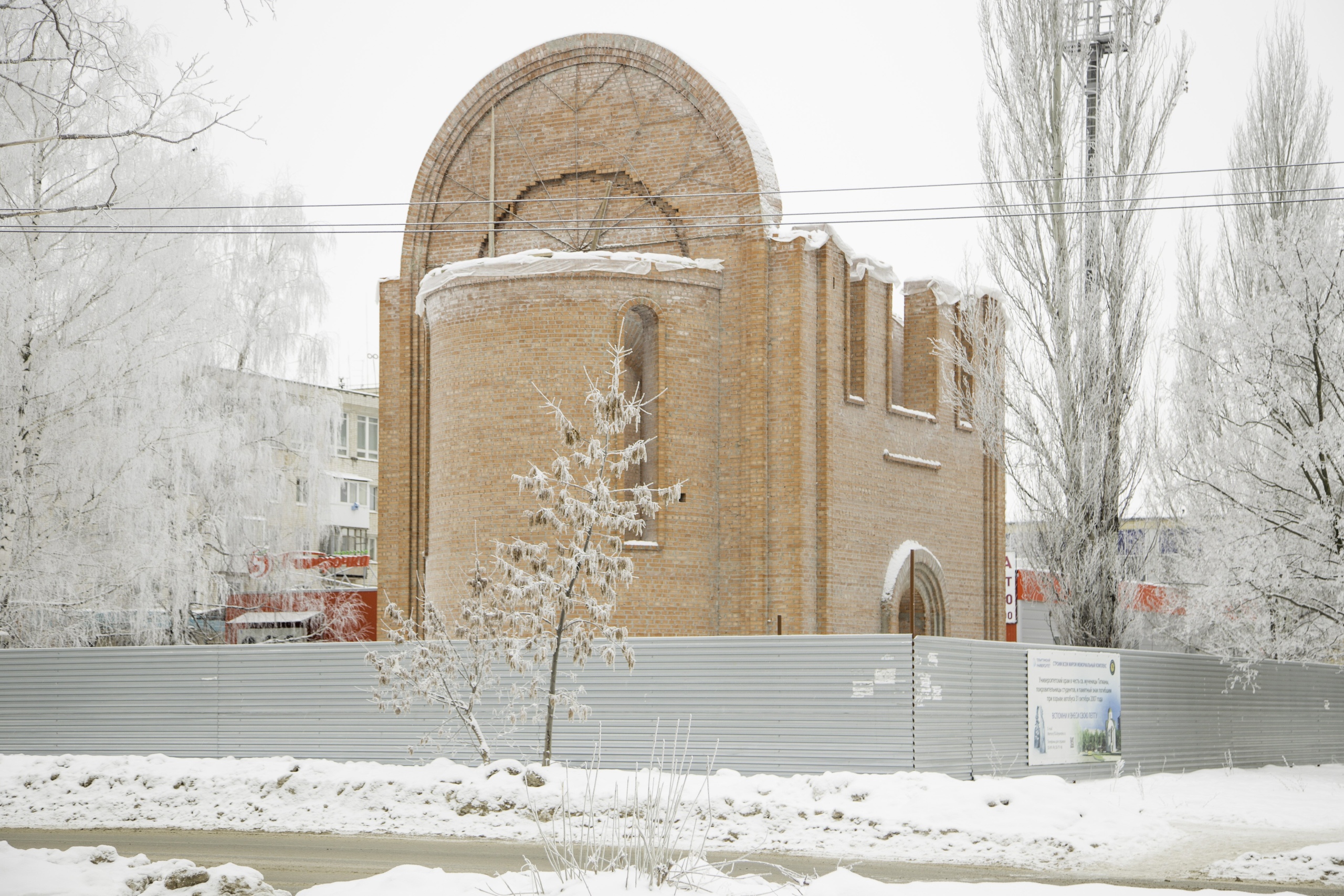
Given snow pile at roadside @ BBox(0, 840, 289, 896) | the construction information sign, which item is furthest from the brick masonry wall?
snow pile at roadside @ BBox(0, 840, 289, 896)

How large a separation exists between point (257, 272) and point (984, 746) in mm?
24323

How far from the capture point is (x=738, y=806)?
1418 cm

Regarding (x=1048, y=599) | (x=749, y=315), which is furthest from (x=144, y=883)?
(x=1048, y=599)

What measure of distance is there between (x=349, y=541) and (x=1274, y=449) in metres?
40.9

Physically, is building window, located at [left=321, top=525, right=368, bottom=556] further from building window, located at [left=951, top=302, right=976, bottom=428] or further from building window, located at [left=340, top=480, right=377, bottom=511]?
building window, located at [left=951, top=302, right=976, bottom=428]

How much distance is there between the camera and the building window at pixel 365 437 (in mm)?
56406

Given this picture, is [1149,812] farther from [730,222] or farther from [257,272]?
[257,272]

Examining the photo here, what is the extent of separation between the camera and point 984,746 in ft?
54.7

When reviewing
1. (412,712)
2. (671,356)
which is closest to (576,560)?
(412,712)

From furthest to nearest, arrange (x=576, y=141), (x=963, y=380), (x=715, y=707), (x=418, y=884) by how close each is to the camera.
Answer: (x=963, y=380), (x=576, y=141), (x=715, y=707), (x=418, y=884)

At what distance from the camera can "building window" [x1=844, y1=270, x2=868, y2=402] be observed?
77.6 feet

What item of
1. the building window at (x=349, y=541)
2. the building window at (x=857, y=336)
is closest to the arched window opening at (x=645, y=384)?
the building window at (x=857, y=336)

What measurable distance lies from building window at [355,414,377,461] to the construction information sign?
41475 mm

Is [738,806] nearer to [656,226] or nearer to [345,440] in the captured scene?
[656,226]
